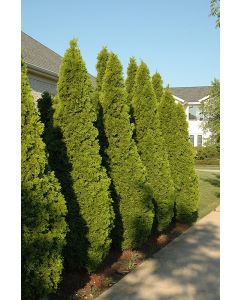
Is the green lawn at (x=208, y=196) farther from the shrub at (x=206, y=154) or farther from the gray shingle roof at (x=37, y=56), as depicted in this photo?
the shrub at (x=206, y=154)

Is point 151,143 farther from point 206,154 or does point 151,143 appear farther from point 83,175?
point 206,154

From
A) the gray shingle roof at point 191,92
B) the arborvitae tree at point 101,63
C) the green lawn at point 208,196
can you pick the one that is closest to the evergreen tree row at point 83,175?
the arborvitae tree at point 101,63

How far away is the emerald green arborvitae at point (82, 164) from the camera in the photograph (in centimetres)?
621

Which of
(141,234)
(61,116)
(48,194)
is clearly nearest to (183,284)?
(141,234)

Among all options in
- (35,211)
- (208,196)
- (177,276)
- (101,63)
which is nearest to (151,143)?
(101,63)

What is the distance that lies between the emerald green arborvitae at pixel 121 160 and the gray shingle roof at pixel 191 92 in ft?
142

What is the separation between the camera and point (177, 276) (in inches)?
256

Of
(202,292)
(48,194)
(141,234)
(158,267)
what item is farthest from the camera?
(141,234)

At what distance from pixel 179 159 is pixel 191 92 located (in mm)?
43458

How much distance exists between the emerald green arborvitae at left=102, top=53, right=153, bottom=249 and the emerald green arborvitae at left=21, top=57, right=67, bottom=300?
313cm

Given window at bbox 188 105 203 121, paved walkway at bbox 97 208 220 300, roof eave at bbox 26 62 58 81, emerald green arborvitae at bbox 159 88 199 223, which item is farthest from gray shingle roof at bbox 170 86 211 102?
paved walkway at bbox 97 208 220 300

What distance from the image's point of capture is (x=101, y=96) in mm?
7855
